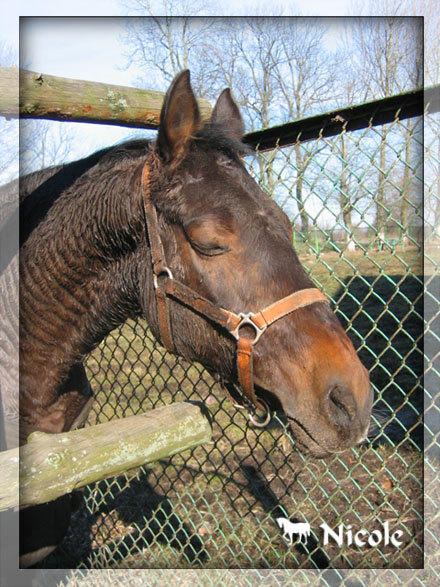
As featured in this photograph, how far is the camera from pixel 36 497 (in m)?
1.16

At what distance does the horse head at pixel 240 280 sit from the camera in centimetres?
152

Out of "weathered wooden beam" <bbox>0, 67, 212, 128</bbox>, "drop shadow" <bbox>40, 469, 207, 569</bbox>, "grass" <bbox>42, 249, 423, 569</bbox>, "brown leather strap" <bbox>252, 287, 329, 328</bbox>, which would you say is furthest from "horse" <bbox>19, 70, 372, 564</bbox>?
"drop shadow" <bbox>40, 469, 207, 569</bbox>

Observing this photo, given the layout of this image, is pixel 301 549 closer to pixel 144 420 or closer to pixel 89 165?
pixel 144 420

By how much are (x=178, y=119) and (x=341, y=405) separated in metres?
1.33

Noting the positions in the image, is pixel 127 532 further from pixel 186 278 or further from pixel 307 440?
pixel 186 278

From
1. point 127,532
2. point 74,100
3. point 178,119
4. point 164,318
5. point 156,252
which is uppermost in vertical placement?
point 74,100

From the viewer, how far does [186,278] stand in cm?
178

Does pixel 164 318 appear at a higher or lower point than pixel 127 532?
higher

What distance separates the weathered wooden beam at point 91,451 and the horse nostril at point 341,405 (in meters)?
0.46

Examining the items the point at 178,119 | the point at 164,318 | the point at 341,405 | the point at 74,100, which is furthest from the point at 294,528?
the point at 74,100

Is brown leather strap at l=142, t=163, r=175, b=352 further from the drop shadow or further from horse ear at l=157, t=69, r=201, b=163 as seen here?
the drop shadow

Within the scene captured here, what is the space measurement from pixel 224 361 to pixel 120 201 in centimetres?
88

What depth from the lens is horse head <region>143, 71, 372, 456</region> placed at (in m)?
1.52

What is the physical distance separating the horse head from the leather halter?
0.02 meters
